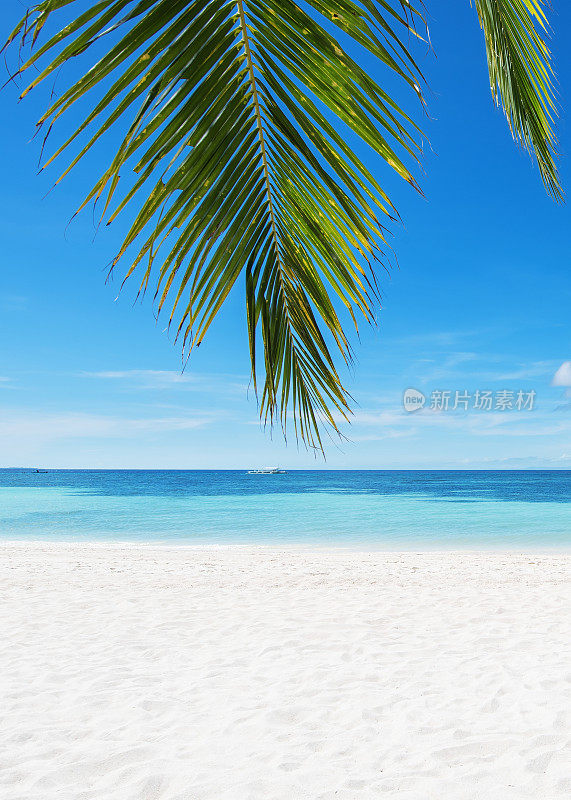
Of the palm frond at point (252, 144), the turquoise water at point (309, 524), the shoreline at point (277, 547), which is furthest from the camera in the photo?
the turquoise water at point (309, 524)

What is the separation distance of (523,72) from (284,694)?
3571mm

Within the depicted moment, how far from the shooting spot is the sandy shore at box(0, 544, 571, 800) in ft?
8.47

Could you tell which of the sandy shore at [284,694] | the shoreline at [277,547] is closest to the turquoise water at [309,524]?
the shoreline at [277,547]

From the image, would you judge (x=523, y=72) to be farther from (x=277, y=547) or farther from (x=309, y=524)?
(x=309, y=524)

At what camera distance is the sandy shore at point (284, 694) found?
2.58 m

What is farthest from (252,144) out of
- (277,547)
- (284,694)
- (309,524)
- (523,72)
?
(309,524)

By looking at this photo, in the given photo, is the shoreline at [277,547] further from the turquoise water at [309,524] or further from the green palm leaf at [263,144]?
the green palm leaf at [263,144]

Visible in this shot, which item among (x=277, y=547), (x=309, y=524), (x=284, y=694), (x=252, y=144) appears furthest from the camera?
(x=309, y=524)

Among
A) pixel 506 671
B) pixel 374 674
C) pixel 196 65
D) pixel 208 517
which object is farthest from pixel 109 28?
pixel 208 517

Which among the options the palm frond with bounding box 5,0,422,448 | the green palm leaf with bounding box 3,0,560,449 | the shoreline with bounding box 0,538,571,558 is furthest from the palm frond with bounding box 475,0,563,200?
the shoreline with bounding box 0,538,571,558

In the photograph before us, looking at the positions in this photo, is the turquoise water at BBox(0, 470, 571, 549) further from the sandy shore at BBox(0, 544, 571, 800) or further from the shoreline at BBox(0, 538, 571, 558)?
the sandy shore at BBox(0, 544, 571, 800)

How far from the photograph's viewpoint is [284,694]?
363 centimetres

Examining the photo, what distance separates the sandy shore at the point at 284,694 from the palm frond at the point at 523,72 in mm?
2547

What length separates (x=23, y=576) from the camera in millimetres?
8578
